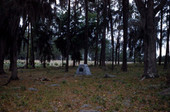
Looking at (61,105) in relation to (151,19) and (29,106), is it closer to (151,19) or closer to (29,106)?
(29,106)

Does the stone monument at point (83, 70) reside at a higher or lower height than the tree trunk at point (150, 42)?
lower

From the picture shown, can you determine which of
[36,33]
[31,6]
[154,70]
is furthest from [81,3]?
[154,70]

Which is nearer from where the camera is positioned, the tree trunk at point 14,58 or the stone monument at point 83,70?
the tree trunk at point 14,58

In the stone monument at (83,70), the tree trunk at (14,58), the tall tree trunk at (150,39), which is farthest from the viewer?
the stone monument at (83,70)

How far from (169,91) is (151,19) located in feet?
20.7

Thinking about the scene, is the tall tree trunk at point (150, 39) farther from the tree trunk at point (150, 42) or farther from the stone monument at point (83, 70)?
the stone monument at point (83, 70)

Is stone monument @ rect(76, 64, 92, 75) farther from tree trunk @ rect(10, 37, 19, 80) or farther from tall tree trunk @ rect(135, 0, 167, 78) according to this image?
tree trunk @ rect(10, 37, 19, 80)

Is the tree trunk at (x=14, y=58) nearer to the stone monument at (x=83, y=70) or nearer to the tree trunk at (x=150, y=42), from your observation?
the stone monument at (x=83, y=70)

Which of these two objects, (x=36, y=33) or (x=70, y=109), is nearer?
(x=70, y=109)

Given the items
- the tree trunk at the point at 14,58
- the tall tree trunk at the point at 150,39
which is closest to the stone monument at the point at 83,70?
the tall tree trunk at the point at 150,39

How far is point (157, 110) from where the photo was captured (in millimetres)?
4660

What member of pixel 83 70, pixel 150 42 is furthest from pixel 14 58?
pixel 150 42

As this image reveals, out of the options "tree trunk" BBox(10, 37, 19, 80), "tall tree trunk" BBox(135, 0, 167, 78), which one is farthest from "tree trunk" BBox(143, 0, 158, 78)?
"tree trunk" BBox(10, 37, 19, 80)

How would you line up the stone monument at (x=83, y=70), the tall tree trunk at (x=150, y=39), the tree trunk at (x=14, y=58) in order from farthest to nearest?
the stone monument at (x=83, y=70) → the tree trunk at (x=14, y=58) → the tall tree trunk at (x=150, y=39)
